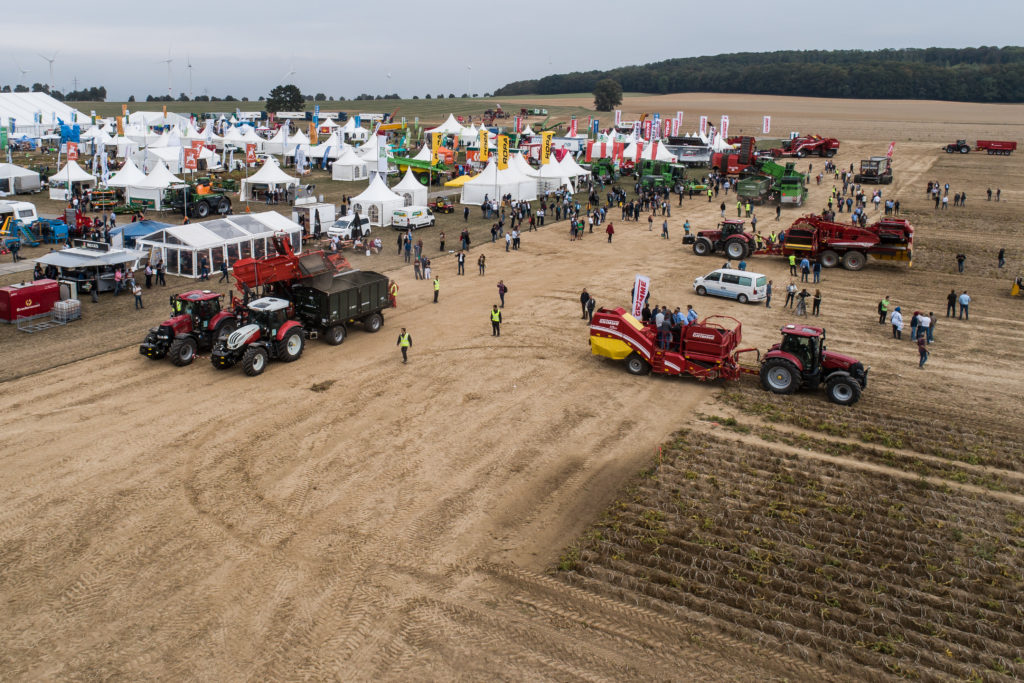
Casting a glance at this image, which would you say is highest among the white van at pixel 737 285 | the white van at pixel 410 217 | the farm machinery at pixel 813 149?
the farm machinery at pixel 813 149

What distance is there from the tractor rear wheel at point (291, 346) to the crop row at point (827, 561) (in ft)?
32.7

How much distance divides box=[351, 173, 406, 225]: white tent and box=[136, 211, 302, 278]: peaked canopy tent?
28.7 feet

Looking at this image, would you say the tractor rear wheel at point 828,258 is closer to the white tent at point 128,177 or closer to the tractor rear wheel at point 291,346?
the tractor rear wheel at point 291,346

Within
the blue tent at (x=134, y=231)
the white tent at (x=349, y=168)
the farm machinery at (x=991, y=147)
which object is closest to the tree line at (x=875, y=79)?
the farm machinery at (x=991, y=147)

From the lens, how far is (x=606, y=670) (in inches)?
348

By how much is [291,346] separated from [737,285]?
49.0 ft

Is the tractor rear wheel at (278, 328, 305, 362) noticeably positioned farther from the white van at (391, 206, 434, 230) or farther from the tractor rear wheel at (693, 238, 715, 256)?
the tractor rear wheel at (693, 238, 715, 256)

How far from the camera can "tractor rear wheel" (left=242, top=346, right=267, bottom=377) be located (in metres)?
18.0

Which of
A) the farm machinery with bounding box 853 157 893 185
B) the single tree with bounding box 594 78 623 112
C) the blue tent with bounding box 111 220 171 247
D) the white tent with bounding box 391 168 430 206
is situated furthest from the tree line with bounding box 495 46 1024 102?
the blue tent with bounding box 111 220 171 247

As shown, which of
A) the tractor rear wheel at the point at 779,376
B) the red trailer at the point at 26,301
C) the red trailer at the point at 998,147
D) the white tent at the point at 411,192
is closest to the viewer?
the tractor rear wheel at the point at 779,376

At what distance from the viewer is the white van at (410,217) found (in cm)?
3744

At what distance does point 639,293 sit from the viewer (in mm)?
20719

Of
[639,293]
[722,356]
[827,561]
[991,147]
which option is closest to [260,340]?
[639,293]

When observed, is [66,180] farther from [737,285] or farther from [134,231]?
[737,285]
